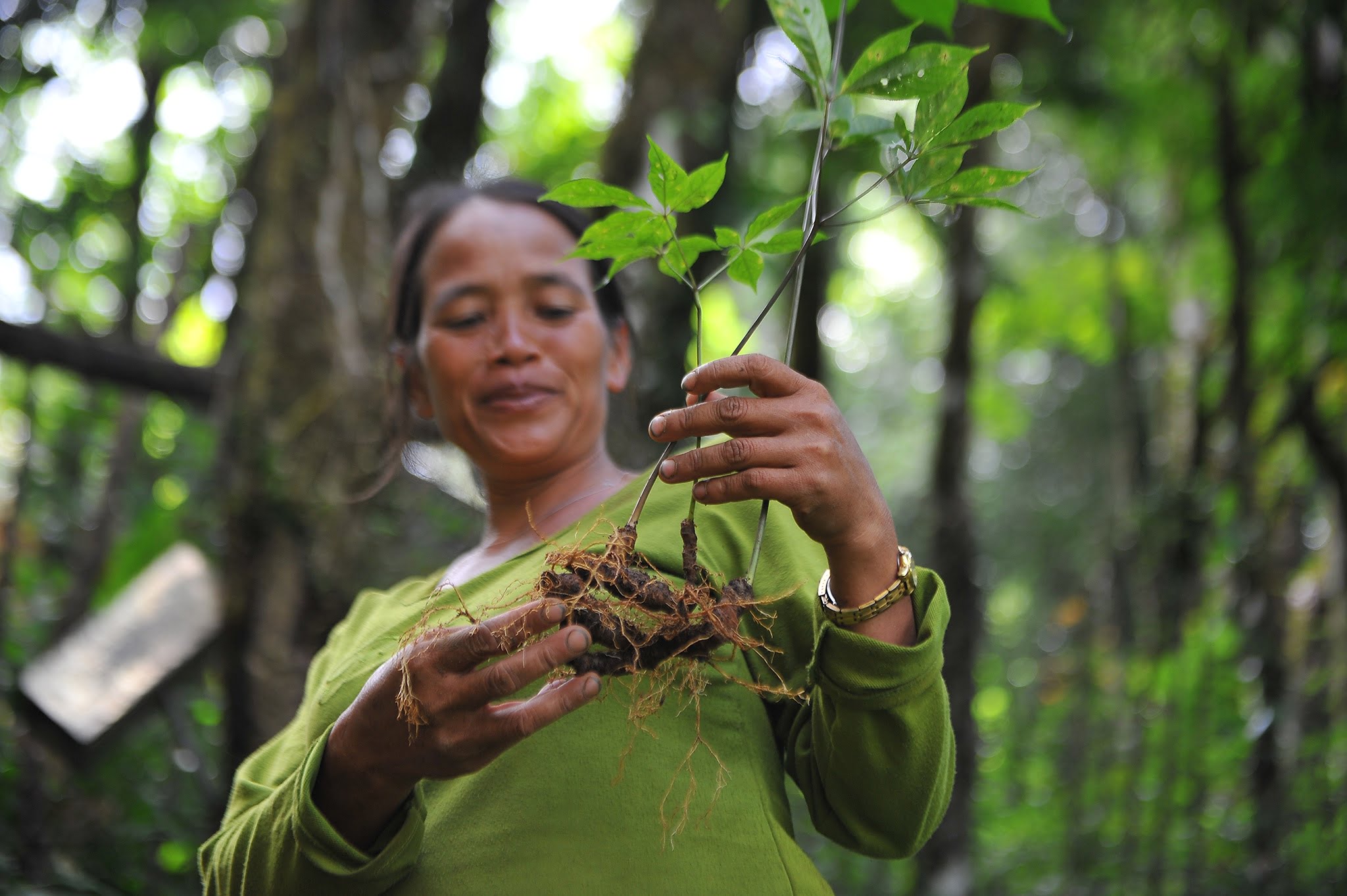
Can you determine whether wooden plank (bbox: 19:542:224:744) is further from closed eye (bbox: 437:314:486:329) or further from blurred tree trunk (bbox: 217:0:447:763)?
closed eye (bbox: 437:314:486:329)

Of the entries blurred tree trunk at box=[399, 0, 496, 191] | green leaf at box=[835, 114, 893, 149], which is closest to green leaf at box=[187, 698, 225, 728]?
blurred tree trunk at box=[399, 0, 496, 191]

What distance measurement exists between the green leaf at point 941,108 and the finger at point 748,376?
37 centimetres

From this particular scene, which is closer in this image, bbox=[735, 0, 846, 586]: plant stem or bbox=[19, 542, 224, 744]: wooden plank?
bbox=[735, 0, 846, 586]: plant stem

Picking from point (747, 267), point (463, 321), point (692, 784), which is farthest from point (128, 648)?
point (747, 267)

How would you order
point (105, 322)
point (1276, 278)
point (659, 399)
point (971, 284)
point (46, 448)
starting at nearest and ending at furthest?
point (659, 399), point (971, 284), point (1276, 278), point (46, 448), point (105, 322)

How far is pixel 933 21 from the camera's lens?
139cm

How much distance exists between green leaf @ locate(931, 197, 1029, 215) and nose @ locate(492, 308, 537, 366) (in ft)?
2.39

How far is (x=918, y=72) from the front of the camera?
48.3 inches

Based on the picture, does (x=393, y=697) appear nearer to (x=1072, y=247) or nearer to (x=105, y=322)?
(x=105, y=322)

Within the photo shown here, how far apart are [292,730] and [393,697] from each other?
58 centimetres

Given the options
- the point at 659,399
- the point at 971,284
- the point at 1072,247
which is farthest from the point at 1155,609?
the point at 1072,247

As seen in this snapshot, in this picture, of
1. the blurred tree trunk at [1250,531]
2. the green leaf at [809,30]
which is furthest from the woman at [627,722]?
the blurred tree trunk at [1250,531]

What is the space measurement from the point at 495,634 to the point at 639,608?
0.21 meters

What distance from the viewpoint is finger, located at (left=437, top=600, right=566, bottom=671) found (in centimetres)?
104
